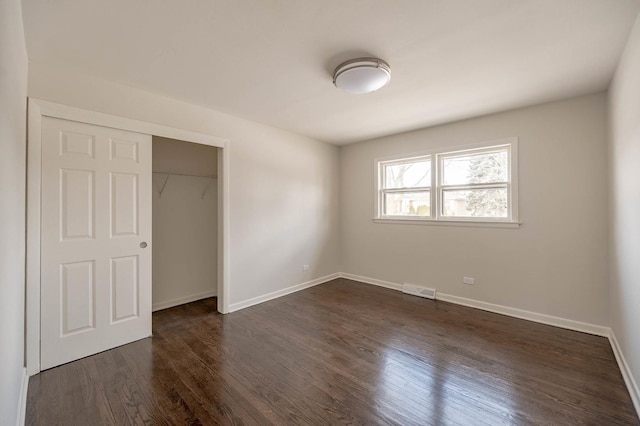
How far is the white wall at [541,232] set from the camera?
2898mm

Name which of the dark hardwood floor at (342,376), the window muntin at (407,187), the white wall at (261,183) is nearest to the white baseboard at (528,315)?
the dark hardwood floor at (342,376)

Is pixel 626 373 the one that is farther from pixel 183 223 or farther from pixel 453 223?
pixel 183 223

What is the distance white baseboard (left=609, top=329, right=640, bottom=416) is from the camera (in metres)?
1.80

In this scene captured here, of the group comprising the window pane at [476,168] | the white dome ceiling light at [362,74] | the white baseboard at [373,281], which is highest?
the white dome ceiling light at [362,74]

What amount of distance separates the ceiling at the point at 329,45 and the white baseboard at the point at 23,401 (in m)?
2.40

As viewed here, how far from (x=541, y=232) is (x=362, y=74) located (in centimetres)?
274

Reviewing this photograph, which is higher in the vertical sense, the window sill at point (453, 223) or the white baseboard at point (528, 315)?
the window sill at point (453, 223)

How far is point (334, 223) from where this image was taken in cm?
516

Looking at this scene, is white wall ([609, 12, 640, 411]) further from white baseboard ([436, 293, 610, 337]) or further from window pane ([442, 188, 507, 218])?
window pane ([442, 188, 507, 218])

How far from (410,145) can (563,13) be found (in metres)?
2.58

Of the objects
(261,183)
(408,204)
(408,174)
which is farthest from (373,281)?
(261,183)

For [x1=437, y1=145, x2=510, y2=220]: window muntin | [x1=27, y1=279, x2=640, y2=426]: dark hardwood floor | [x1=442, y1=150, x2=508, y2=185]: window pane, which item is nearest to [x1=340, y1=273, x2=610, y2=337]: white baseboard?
[x1=27, y1=279, x2=640, y2=426]: dark hardwood floor

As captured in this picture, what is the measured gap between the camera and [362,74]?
90.0 inches

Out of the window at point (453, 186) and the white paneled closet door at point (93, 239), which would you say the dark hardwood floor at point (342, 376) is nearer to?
the white paneled closet door at point (93, 239)
